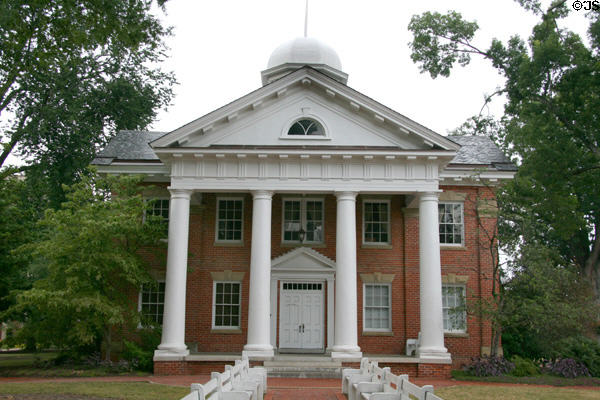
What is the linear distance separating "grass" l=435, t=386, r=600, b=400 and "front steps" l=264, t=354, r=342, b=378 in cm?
349

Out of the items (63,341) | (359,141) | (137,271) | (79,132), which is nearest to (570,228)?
(359,141)

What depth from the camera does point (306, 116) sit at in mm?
19250

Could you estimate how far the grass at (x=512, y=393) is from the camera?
44.4ft

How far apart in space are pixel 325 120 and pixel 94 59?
16822 millimetres

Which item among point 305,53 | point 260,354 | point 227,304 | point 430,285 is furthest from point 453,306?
point 305,53

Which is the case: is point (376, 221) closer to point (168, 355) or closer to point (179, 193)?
point (179, 193)

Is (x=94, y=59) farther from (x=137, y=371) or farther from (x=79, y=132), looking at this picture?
(x=137, y=371)

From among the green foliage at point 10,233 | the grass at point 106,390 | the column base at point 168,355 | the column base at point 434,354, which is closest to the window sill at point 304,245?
the column base at point 434,354

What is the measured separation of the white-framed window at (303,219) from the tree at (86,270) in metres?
4.81

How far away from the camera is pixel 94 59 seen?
98.8 feet

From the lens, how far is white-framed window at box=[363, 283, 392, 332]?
20.8 m

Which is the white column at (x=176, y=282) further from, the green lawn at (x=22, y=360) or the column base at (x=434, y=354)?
the column base at (x=434, y=354)

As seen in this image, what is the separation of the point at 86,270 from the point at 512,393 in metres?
12.5

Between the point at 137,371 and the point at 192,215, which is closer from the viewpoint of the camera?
the point at 137,371
